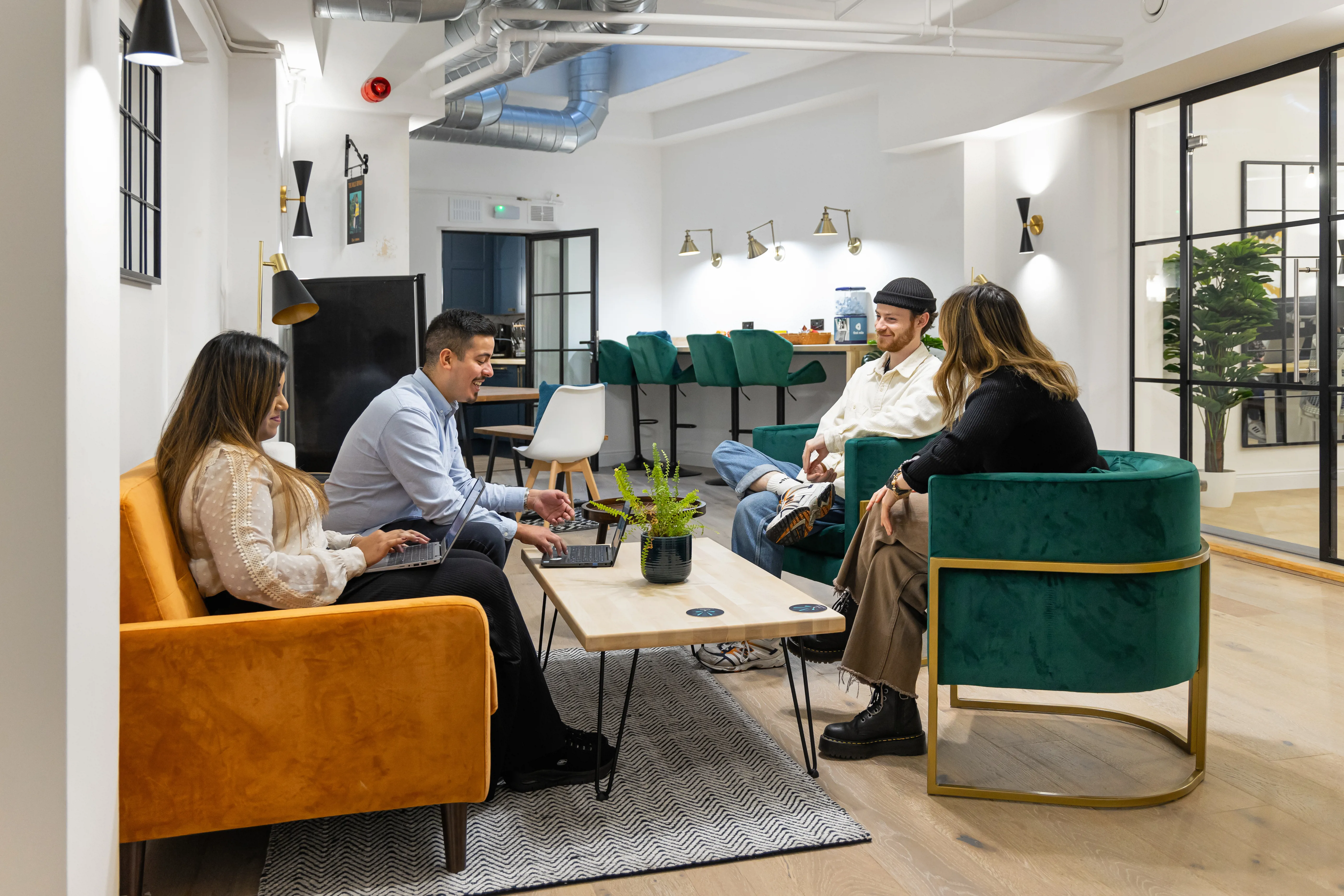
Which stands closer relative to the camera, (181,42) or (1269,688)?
(1269,688)

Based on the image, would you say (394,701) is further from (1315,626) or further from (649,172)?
(649,172)

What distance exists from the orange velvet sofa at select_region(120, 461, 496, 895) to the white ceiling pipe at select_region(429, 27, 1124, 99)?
3.34 metres

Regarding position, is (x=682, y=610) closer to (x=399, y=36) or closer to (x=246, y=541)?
(x=246, y=541)

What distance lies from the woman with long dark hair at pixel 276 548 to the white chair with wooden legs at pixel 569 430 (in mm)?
3373

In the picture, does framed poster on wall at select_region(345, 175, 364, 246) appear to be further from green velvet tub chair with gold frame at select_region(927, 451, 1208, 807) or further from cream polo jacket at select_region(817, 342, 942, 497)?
green velvet tub chair with gold frame at select_region(927, 451, 1208, 807)

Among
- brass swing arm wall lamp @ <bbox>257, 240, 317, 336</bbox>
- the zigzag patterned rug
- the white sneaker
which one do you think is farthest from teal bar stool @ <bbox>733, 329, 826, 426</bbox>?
the zigzag patterned rug

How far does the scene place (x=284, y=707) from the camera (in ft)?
6.16

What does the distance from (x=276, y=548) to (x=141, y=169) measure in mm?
2240

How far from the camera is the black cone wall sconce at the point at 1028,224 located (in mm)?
6324

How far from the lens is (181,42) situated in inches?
157

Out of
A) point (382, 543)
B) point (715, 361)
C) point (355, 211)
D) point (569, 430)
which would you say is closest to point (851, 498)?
point (382, 543)

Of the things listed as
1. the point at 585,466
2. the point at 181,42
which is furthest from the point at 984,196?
the point at 181,42

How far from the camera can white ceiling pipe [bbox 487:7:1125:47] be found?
4453 millimetres

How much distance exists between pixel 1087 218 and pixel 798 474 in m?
3.24
